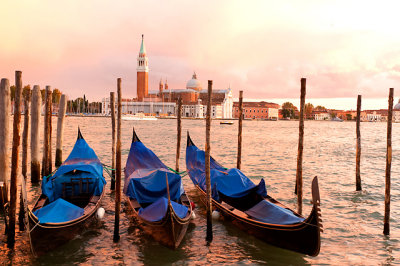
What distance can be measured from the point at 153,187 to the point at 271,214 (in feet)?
6.08

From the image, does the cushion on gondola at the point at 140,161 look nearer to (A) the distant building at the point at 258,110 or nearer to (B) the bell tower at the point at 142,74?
(B) the bell tower at the point at 142,74

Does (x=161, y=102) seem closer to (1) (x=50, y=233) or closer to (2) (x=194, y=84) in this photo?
(2) (x=194, y=84)

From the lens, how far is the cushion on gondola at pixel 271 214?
4531 mm

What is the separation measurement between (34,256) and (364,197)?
6541mm

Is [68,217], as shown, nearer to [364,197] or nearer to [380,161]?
[364,197]

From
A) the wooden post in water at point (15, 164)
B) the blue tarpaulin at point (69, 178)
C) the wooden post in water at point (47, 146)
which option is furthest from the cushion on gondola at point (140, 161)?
the wooden post in water at point (15, 164)

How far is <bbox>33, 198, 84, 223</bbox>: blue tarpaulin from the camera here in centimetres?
432

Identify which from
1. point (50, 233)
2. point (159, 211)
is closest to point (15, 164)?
point (50, 233)

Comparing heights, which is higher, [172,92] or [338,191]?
[172,92]

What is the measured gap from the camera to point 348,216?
20.5 ft

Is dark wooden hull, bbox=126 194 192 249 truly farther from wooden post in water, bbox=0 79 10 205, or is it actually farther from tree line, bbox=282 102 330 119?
tree line, bbox=282 102 330 119

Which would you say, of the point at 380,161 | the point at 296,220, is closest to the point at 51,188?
the point at 296,220

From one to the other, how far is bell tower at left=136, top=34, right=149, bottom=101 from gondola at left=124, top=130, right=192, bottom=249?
76.7 m

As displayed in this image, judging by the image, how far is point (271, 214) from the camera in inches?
190
